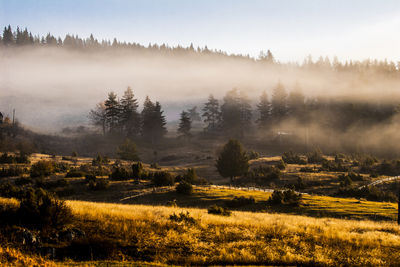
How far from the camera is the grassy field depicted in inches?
359

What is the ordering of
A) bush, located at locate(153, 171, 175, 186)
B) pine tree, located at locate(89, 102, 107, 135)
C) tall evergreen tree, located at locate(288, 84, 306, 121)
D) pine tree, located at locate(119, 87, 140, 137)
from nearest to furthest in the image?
bush, located at locate(153, 171, 175, 186)
pine tree, located at locate(119, 87, 140, 137)
pine tree, located at locate(89, 102, 107, 135)
tall evergreen tree, located at locate(288, 84, 306, 121)

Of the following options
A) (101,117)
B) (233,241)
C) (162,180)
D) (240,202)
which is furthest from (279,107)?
(233,241)

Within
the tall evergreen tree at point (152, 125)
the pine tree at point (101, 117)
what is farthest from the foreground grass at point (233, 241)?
the pine tree at point (101, 117)

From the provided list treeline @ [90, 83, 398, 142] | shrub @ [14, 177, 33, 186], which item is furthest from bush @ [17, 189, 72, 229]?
treeline @ [90, 83, 398, 142]

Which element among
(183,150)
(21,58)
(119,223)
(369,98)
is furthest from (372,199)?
(21,58)

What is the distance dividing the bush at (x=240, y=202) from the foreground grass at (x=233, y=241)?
10874mm

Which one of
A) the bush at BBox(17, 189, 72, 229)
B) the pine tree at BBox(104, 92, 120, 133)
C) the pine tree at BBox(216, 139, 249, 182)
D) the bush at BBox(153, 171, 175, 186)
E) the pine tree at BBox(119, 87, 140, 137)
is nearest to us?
the bush at BBox(17, 189, 72, 229)

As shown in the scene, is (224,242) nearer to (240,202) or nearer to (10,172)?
(240,202)

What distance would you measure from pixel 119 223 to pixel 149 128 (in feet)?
253

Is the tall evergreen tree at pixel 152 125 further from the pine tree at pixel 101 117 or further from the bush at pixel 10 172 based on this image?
the bush at pixel 10 172

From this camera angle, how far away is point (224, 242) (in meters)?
10.7

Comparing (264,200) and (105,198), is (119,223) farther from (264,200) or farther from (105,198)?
(264,200)

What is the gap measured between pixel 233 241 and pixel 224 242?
411 mm

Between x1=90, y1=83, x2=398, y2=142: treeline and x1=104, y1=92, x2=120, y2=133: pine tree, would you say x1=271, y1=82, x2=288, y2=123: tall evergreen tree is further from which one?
x1=104, y1=92, x2=120, y2=133: pine tree
